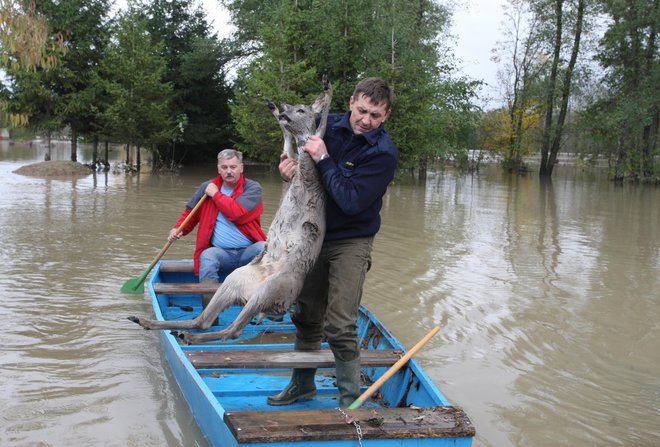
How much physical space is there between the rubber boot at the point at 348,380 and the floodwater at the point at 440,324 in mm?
1132

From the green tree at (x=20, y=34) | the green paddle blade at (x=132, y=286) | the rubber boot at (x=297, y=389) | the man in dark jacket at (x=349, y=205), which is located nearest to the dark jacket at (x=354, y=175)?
the man in dark jacket at (x=349, y=205)

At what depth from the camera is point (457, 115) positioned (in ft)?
95.4

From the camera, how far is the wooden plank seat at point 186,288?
6.14m

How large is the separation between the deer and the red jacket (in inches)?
101

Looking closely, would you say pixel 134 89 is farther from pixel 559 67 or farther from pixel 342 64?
pixel 559 67

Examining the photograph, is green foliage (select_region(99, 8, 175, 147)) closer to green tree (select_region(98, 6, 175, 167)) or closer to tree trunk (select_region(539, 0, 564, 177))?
green tree (select_region(98, 6, 175, 167))

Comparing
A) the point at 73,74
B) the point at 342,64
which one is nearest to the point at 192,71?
the point at 73,74

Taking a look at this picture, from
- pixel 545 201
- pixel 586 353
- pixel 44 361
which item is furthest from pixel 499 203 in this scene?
pixel 44 361

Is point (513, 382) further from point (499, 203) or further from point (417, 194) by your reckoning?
point (417, 194)

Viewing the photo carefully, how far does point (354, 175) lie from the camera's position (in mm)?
3582

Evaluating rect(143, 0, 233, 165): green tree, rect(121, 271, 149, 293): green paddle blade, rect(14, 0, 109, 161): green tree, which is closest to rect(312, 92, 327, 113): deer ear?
rect(121, 271, 149, 293): green paddle blade

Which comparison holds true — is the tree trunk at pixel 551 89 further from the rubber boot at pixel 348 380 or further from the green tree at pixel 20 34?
the rubber boot at pixel 348 380

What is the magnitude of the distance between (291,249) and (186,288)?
287 cm

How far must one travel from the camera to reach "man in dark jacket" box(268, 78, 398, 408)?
3.55m
